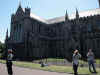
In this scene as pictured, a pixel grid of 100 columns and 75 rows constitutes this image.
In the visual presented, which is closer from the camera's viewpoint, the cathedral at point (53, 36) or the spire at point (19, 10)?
the cathedral at point (53, 36)

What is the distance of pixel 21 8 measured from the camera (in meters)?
47.9

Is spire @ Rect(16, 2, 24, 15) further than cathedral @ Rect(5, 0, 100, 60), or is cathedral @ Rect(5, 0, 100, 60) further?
spire @ Rect(16, 2, 24, 15)

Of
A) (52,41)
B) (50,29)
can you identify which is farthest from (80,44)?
(50,29)

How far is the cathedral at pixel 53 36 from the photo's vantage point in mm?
34875

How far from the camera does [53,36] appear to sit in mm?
45500

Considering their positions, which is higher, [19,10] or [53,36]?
[19,10]

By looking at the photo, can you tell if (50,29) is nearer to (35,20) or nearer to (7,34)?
(35,20)

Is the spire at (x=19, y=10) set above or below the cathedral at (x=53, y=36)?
above

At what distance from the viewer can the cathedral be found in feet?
114

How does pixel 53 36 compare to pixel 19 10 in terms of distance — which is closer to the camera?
pixel 53 36

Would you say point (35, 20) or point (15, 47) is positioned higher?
point (35, 20)

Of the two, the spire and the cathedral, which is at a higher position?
the spire

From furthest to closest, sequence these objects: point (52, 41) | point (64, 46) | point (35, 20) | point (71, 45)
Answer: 1. point (35, 20)
2. point (52, 41)
3. point (64, 46)
4. point (71, 45)

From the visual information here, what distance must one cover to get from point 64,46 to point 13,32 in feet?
69.8
